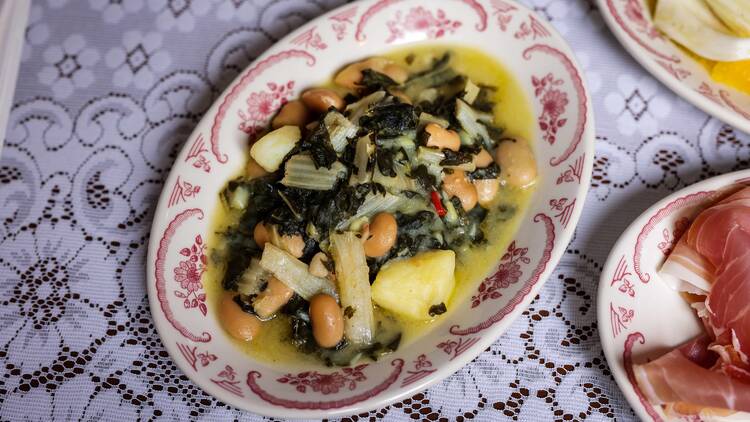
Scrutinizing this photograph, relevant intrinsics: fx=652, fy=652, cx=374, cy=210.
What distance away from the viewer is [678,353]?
2436mm

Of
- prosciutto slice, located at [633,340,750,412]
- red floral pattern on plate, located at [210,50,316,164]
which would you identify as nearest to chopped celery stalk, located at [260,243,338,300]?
red floral pattern on plate, located at [210,50,316,164]

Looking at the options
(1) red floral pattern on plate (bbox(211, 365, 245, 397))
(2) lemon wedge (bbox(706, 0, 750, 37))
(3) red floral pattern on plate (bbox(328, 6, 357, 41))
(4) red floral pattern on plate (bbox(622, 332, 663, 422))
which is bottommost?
(1) red floral pattern on plate (bbox(211, 365, 245, 397))

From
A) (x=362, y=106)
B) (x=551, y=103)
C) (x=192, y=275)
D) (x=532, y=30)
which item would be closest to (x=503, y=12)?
(x=532, y=30)

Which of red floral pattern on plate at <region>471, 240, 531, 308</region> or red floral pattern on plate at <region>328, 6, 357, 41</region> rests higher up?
red floral pattern on plate at <region>328, 6, 357, 41</region>

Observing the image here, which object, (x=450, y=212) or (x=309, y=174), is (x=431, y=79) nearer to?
(x=450, y=212)

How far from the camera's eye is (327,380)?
251cm

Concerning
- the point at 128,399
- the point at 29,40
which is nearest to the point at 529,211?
the point at 128,399

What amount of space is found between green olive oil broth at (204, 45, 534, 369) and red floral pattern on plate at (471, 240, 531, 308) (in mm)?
43

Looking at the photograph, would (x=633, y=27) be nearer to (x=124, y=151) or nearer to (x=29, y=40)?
(x=124, y=151)

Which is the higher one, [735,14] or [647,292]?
[735,14]

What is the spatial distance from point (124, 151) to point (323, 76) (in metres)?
1.09

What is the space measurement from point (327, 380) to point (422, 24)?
1.93 metres

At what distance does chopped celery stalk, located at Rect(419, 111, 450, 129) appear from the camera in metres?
2.93

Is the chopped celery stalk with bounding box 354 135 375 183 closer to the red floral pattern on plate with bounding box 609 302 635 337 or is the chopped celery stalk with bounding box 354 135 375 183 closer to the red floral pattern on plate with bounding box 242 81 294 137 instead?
the red floral pattern on plate with bounding box 242 81 294 137
